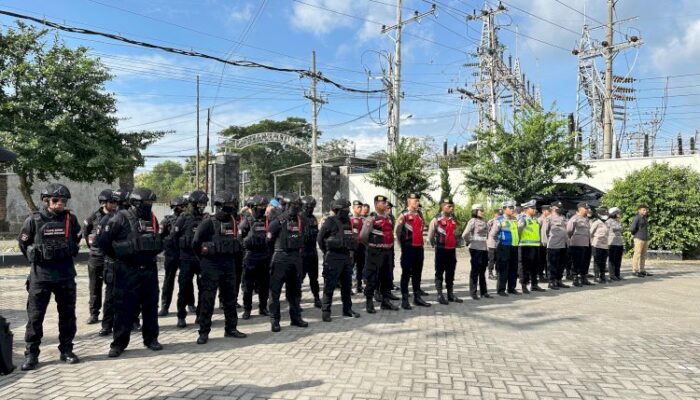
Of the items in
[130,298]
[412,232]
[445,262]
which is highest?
[412,232]

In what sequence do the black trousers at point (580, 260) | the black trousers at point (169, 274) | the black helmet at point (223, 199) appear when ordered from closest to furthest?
the black helmet at point (223, 199)
the black trousers at point (169, 274)
the black trousers at point (580, 260)

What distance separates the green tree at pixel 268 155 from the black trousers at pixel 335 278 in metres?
40.7

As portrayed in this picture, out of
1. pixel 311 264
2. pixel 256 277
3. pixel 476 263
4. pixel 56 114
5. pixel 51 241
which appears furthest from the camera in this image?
pixel 56 114

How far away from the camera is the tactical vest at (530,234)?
10.1 meters

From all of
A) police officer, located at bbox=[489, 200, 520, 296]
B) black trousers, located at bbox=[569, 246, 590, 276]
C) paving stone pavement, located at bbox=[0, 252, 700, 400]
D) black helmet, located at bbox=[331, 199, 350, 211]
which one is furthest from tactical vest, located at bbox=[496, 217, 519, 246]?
black helmet, located at bbox=[331, 199, 350, 211]

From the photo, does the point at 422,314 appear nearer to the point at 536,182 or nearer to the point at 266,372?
the point at 266,372

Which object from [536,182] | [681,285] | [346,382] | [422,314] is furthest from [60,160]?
[681,285]

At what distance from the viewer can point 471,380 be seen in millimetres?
4684

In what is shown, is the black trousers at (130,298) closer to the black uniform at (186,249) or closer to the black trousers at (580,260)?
the black uniform at (186,249)

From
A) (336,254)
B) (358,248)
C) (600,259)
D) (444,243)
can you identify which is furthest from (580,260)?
(336,254)

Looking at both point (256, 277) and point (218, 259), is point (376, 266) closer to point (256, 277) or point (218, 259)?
point (256, 277)

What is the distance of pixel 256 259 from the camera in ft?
24.1

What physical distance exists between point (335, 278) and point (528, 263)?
481cm

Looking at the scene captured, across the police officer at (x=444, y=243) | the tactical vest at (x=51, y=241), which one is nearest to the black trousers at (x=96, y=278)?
the tactical vest at (x=51, y=241)
